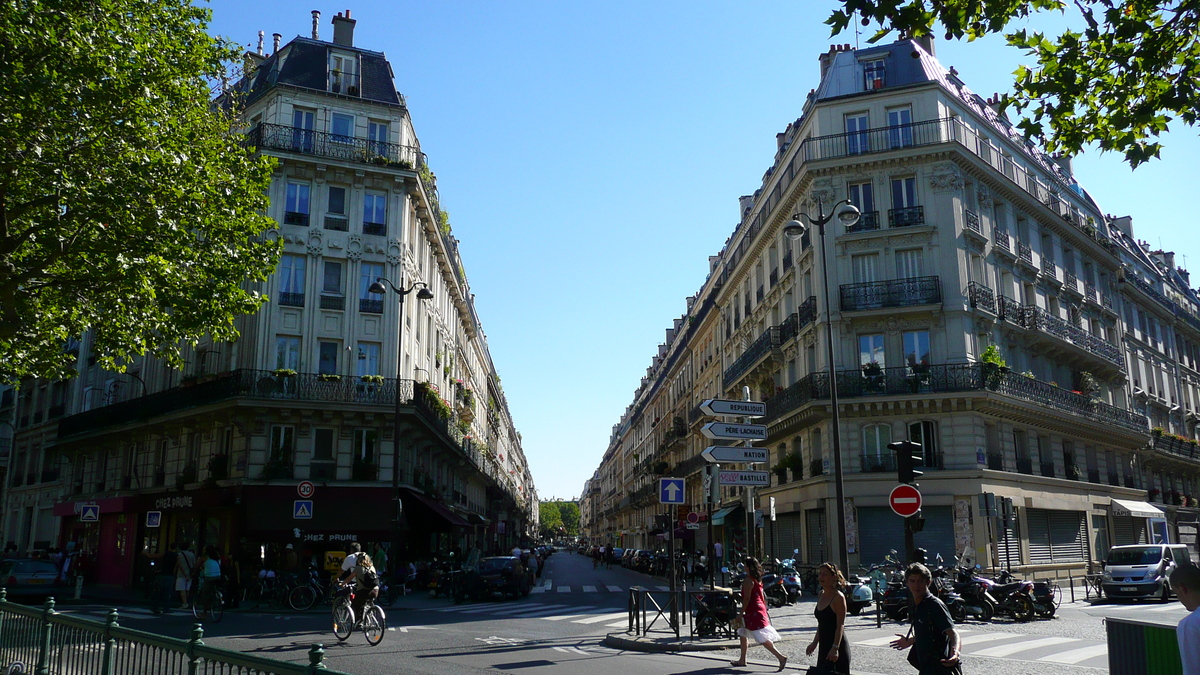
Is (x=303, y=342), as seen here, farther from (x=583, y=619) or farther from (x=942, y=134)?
(x=942, y=134)

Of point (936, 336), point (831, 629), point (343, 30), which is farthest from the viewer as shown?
point (343, 30)

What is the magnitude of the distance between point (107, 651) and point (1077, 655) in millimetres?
12466

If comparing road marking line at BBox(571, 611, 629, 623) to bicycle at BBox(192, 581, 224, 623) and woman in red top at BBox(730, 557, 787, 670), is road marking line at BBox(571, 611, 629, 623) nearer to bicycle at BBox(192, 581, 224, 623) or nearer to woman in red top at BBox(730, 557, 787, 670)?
woman in red top at BBox(730, 557, 787, 670)

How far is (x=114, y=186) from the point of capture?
13328 mm

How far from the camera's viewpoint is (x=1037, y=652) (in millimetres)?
12906

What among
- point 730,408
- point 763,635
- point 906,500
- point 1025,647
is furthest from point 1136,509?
point 763,635

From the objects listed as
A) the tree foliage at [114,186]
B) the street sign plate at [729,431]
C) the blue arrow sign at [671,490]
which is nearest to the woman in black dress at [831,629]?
the street sign plate at [729,431]

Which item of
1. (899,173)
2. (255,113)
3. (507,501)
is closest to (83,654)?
(255,113)

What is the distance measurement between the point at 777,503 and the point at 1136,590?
1321cm

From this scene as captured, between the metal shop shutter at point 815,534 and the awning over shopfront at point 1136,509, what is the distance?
14144mm

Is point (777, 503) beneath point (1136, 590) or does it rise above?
above

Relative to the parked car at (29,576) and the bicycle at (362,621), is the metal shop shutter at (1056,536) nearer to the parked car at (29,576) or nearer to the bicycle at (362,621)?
the bicycle at (362,621)

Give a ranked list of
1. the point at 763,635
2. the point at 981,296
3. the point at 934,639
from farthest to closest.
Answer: the point at 981,296 < the point at 763,635 < the point at 934,639

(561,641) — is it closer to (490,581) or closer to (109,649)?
(109,649)
